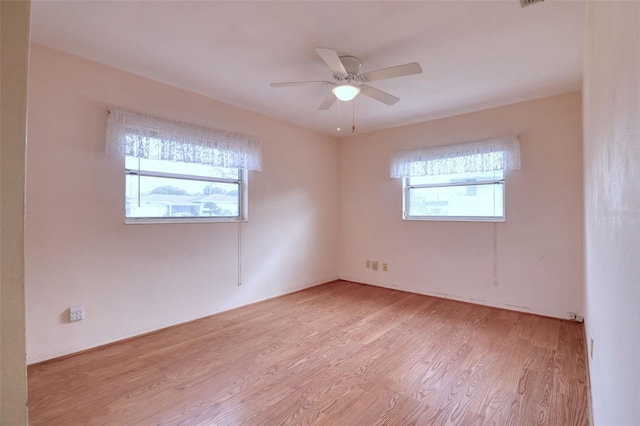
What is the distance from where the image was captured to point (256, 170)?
12.2ft

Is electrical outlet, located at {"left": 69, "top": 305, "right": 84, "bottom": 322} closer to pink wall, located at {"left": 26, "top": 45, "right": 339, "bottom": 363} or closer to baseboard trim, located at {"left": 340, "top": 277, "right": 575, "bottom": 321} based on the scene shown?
pink wall, located at {"left": 26, "top": 45, "right": 339, "bottom": 363}

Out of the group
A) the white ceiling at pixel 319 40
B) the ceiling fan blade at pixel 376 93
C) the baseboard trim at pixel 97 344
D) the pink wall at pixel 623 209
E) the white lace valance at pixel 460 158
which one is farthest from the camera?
the white lace valance at pixel 460 158

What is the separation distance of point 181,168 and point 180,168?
0.01 meters

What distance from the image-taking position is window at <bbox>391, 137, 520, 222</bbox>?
348 cm

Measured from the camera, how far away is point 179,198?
124 inches

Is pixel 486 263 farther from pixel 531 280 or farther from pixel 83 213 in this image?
pixel 83 213

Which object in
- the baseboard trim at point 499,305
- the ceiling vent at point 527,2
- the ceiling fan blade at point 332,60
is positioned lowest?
the baseboard trim at point 499,305

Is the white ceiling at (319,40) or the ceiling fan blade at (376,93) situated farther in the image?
the ceiling fan blade at (376,93)

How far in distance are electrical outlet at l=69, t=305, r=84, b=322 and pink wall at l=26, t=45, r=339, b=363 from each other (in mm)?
40

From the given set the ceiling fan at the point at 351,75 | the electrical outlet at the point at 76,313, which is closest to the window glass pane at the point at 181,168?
the electrical outlet at the point at 76,313

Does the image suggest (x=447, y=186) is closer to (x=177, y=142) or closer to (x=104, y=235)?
(x=177, y=142)

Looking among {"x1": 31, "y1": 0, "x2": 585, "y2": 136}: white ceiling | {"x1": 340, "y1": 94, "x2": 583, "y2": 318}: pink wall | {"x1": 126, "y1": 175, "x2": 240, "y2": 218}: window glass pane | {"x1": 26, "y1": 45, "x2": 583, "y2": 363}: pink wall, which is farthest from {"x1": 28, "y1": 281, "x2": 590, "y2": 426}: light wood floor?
{"x1": 31, "y1": 0, "x2": 585, "y2": 136}: white ceiling

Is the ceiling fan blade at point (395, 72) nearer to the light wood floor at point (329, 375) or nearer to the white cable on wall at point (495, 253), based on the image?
the light wood floor at point (329, 375)

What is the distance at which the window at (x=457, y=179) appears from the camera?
348 centimetres
